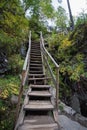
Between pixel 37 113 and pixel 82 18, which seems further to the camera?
pixel 82 18

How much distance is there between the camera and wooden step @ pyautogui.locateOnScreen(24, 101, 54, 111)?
4.84 meters

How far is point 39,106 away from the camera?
16.5ft

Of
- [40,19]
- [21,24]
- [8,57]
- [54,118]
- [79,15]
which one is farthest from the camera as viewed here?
[40,19]

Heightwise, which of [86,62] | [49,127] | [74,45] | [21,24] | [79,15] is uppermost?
[79,15]

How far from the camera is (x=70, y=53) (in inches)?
430

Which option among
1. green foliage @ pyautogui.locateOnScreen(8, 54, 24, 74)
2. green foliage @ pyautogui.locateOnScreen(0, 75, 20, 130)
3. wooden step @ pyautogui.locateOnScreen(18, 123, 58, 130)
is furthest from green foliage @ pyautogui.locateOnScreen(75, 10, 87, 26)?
wooden step @ pyautogui.locateOnScreen(18, 123, 58, 130)

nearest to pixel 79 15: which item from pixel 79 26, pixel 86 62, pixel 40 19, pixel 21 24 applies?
pixel 79 26

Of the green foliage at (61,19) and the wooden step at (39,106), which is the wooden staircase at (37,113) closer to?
the wooden step at (39,106)

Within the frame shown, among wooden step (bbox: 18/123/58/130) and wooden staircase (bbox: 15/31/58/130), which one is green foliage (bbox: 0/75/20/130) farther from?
wooden step (bbox: 18/123/58/130)

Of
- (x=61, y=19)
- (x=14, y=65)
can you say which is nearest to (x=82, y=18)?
(x=14, y=65)

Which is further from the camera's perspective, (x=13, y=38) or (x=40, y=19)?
(x=40, y=19)

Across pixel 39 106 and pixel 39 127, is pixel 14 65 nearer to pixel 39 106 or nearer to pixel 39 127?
pixel 39 106

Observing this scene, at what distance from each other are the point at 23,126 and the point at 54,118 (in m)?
0.87

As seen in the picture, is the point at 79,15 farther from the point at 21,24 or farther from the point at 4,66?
the point at 4,66
